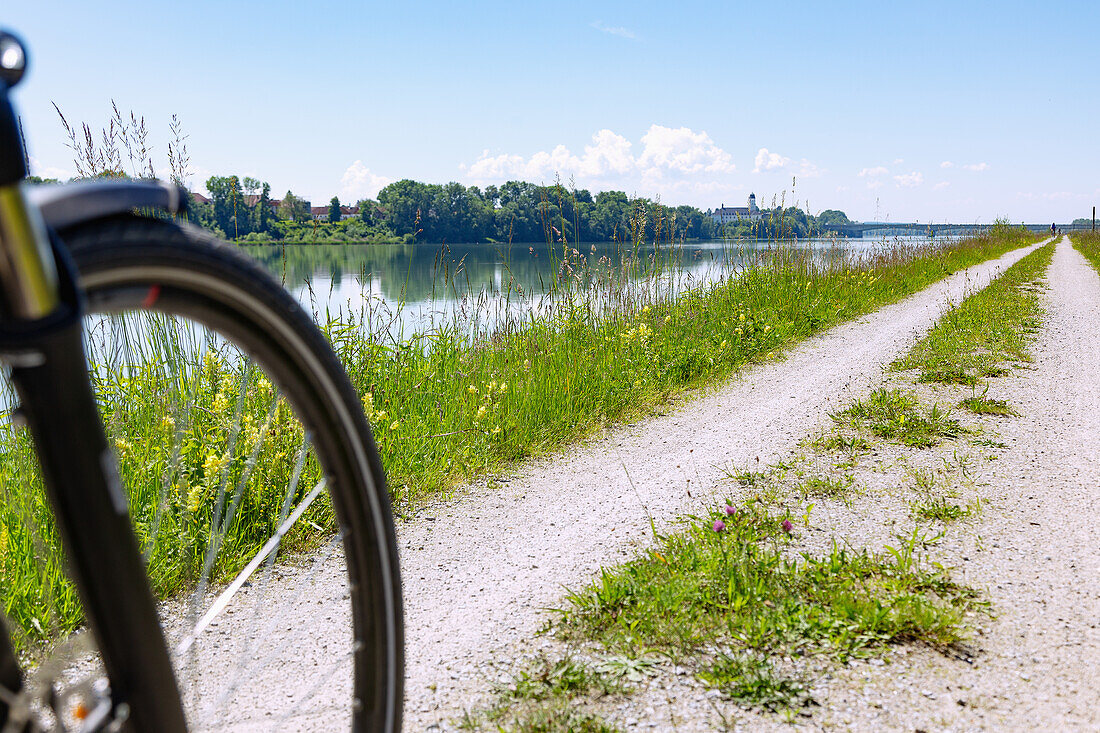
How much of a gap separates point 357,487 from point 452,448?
2995 millimetres

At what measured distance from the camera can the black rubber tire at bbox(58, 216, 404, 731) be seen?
91cm

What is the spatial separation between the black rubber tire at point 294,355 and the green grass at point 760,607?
1023 mm

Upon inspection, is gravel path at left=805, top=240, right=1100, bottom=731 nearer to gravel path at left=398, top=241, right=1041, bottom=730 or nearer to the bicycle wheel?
gravel path at left=398, top=241, right=1041, bottom=730

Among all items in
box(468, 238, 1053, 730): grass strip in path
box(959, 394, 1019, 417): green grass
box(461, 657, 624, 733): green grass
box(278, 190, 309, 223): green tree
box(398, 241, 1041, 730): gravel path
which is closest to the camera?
box(461, 657, 624, 733): green grass

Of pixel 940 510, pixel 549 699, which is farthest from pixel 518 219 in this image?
pixel 549 699

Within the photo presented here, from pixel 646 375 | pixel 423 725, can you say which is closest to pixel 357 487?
pixel 423 725

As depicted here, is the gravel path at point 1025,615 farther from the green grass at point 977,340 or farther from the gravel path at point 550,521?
the green grass at point 977,340

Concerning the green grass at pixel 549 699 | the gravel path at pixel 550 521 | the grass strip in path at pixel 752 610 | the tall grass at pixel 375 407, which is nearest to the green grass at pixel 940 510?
the grass strip in path at pixel 752 610

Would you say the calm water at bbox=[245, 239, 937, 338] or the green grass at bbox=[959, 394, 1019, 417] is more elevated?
the calm water at bbox=[245, 239, 937, 338]

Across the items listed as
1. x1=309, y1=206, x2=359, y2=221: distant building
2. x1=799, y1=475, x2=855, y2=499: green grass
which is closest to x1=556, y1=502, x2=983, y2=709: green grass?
x1=799, y1=475, x2=855, y2=499: green grass

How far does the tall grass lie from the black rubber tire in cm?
18

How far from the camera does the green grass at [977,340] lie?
226 inches

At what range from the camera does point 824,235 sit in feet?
39.9

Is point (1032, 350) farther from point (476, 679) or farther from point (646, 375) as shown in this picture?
point (476, 679)
